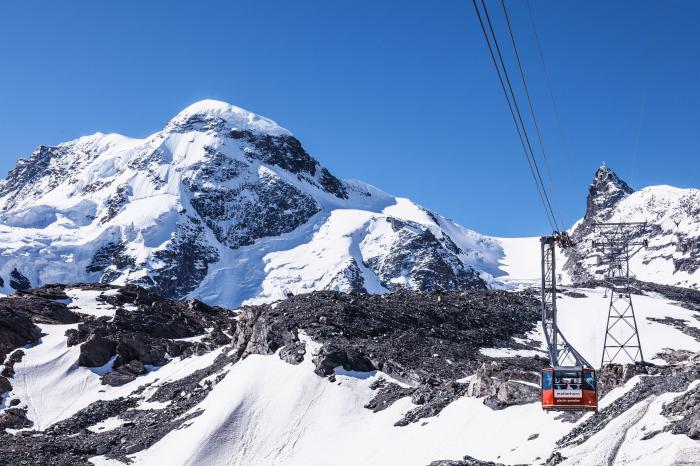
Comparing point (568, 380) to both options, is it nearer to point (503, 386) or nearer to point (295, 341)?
point (503, 386)

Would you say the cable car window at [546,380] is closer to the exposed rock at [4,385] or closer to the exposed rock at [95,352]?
the exposed rock at [95,352]

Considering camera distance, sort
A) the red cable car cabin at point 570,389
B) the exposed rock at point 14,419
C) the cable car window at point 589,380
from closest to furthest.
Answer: the red cable car cabin at point 570,389, the cable car window at point 589,380, the exposed rock at point 14,419

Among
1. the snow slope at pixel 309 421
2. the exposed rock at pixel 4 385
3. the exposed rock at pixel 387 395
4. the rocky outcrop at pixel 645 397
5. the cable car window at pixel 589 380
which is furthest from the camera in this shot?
the exposed rock at pixel 4 385

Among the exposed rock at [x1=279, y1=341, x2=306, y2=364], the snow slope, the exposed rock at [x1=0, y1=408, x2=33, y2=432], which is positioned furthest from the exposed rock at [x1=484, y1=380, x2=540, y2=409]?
the exposed rock at [x1=0, y1=408, x2=33, y2=432]

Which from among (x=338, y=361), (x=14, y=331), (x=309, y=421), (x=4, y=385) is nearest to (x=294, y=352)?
(x=338, y=361)

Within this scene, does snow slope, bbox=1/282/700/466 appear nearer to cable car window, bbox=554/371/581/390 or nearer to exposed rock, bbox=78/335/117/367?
exposed rock, bbox=78/335/117/367

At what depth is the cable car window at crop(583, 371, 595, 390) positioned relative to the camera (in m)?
41.8

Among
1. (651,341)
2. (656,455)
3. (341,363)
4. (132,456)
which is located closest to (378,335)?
(341,363)

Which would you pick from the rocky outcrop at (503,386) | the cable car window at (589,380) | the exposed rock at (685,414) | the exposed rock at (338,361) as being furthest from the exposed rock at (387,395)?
the exposed rock at (685,414)

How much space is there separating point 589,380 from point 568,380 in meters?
1.13

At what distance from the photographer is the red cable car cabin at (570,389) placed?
137 ft

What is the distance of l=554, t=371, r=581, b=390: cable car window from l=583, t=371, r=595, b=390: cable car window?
0.33m

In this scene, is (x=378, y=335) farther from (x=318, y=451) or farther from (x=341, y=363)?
(x=318, y=451)

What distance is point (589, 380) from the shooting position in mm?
41906
